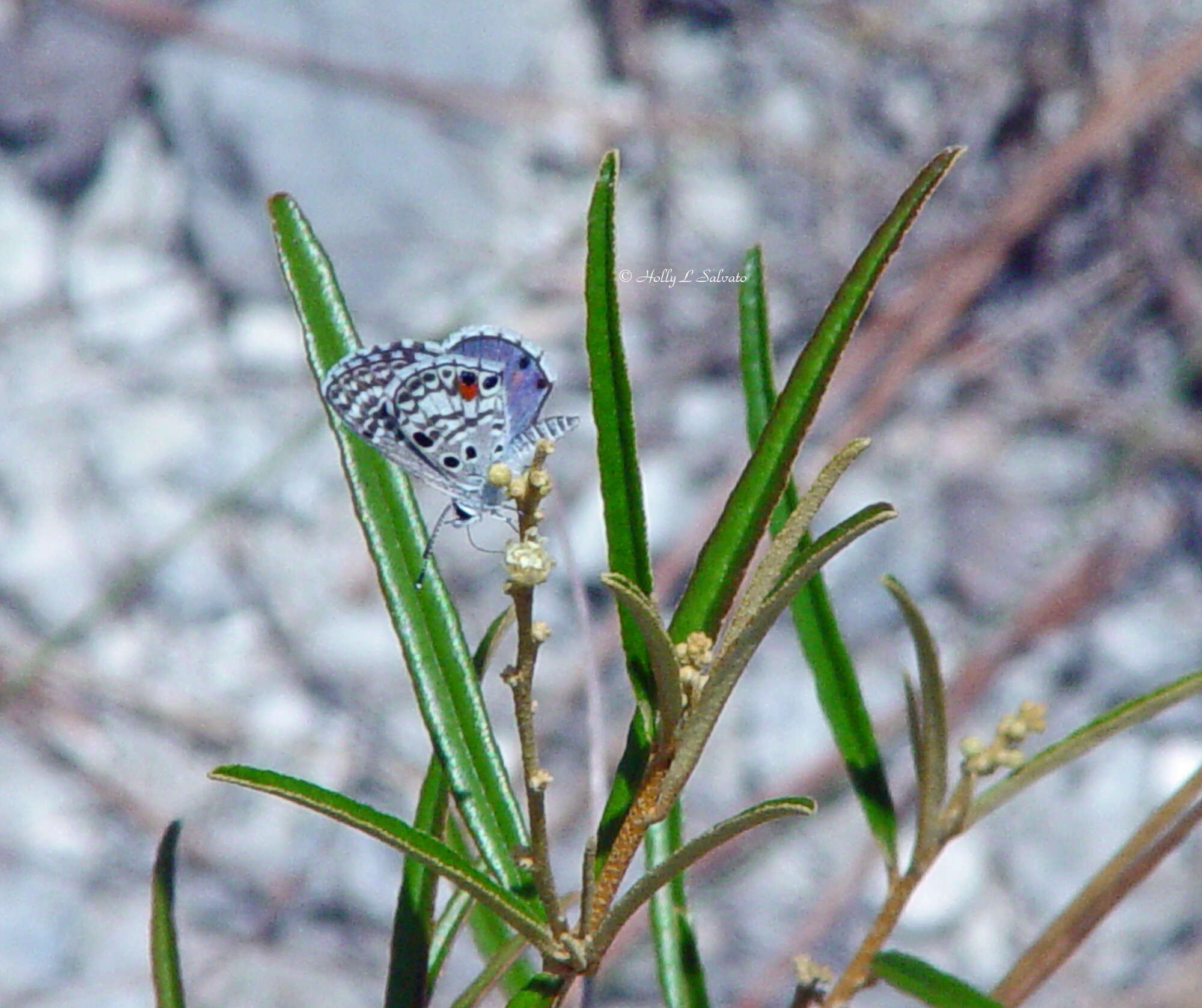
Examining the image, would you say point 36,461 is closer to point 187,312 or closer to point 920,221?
point 187,312

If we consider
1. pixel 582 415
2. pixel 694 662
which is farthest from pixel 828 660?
pixel 582 415

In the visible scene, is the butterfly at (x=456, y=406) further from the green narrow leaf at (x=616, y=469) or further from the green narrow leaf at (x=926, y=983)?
the green narrow leaf at (x=926, y=983)

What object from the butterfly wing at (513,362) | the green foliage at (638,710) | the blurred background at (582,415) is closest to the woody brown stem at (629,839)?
the green foliage at (638,710)

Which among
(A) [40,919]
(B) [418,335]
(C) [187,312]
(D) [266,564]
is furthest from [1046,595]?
(A) [40,919]

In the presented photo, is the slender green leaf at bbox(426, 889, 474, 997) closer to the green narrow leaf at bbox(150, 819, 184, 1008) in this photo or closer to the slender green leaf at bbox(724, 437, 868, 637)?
the green narrow leaf at bbox(150, 819, 184, 1008)

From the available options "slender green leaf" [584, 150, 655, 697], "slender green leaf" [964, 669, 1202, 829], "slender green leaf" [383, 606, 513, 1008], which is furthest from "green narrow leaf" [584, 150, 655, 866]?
"slender green leaf" [964, 669, 1202, 829]

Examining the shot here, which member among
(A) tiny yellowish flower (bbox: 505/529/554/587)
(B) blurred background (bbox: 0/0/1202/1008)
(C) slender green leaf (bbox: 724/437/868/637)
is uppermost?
(B) blurred background (bbox: 0/0/1202/1008)

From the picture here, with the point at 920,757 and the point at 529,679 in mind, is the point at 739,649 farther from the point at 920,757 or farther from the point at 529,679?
the point at 920,757
